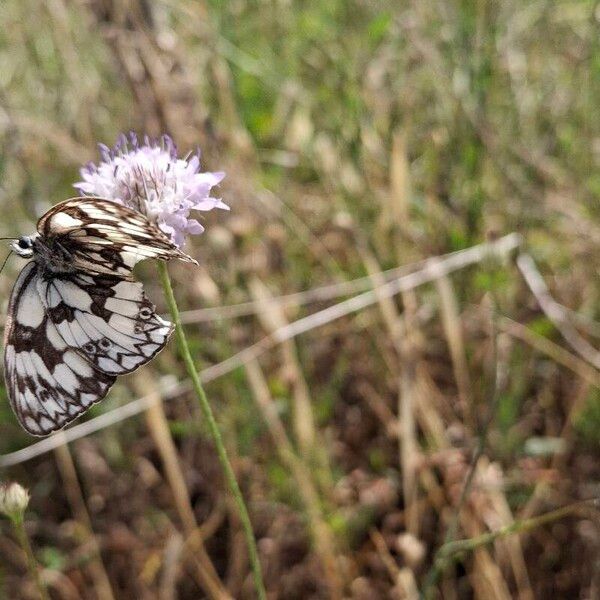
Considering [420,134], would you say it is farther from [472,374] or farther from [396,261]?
[472,374]

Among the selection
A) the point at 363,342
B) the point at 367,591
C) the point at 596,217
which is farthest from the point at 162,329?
the point at 596,217

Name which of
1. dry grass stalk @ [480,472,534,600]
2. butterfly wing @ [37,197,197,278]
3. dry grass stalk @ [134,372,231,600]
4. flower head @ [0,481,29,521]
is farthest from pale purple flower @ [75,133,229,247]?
dry grass stalk @ [480,472,534,600]

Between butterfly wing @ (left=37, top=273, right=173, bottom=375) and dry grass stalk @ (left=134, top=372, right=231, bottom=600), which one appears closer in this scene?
butterfly wing @ (left=37, top=273, right=173, bottom=375)

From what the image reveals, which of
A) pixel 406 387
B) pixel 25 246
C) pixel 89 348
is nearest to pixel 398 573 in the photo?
pixel 406 387

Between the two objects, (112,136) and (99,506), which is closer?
(99,506)

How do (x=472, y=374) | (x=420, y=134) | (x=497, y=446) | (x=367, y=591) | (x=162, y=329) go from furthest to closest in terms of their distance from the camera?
1. (x=420, y=134)
2. (x=472, y=374)
3. (x=497, y=446)
4. (x=367, y=591)
5. (x=162, y=329)

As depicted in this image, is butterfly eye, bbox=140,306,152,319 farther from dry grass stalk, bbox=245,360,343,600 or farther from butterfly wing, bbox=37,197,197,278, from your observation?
dry grass stalk, bbox=245,360,343,600

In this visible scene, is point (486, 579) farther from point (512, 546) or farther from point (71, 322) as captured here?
point (71, 322)
